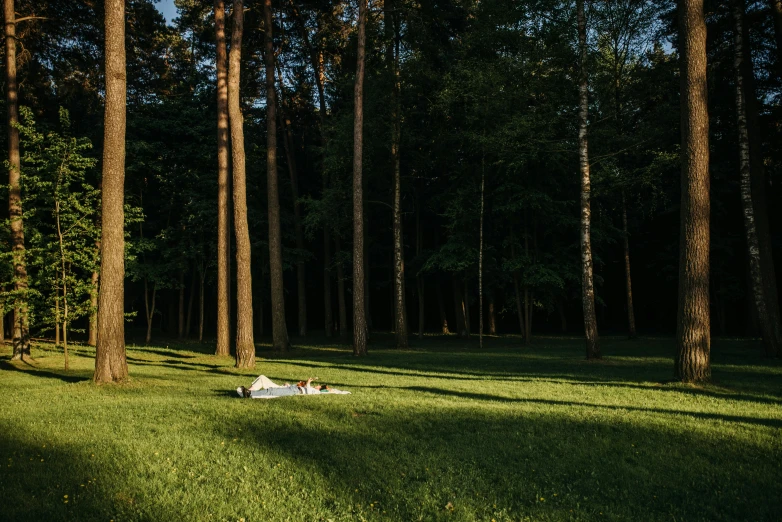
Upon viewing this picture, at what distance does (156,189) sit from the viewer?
32.4 metres

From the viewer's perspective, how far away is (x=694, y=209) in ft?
39.7

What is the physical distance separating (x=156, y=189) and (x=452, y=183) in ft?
55.6

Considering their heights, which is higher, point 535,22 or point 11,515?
point 535,22

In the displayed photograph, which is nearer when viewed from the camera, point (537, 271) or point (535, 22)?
point (535, 22)

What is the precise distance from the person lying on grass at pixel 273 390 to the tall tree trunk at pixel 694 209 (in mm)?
7487

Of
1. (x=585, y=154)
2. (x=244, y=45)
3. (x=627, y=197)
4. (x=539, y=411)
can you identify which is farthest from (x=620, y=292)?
(x=539, y=411)

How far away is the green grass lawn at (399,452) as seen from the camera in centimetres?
522

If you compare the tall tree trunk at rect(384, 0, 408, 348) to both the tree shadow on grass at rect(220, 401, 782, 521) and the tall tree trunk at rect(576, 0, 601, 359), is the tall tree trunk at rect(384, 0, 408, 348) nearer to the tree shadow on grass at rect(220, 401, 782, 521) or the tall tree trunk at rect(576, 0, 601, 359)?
the tall tree trunk at rect(576, 0, 601, 359)

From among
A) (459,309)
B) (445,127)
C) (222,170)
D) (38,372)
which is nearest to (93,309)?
(38,372)

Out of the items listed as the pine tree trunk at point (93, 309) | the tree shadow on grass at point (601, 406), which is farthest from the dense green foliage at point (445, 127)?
the tree shadow on grass at point (601, 406)

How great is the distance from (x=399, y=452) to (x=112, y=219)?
9070 millimetres

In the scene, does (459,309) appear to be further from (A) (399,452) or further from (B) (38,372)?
(A) (399,452)

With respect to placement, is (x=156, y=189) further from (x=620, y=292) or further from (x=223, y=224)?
(x=620, y=292)

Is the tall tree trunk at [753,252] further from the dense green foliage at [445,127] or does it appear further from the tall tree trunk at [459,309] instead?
the tall tree trunk at [459,309]
